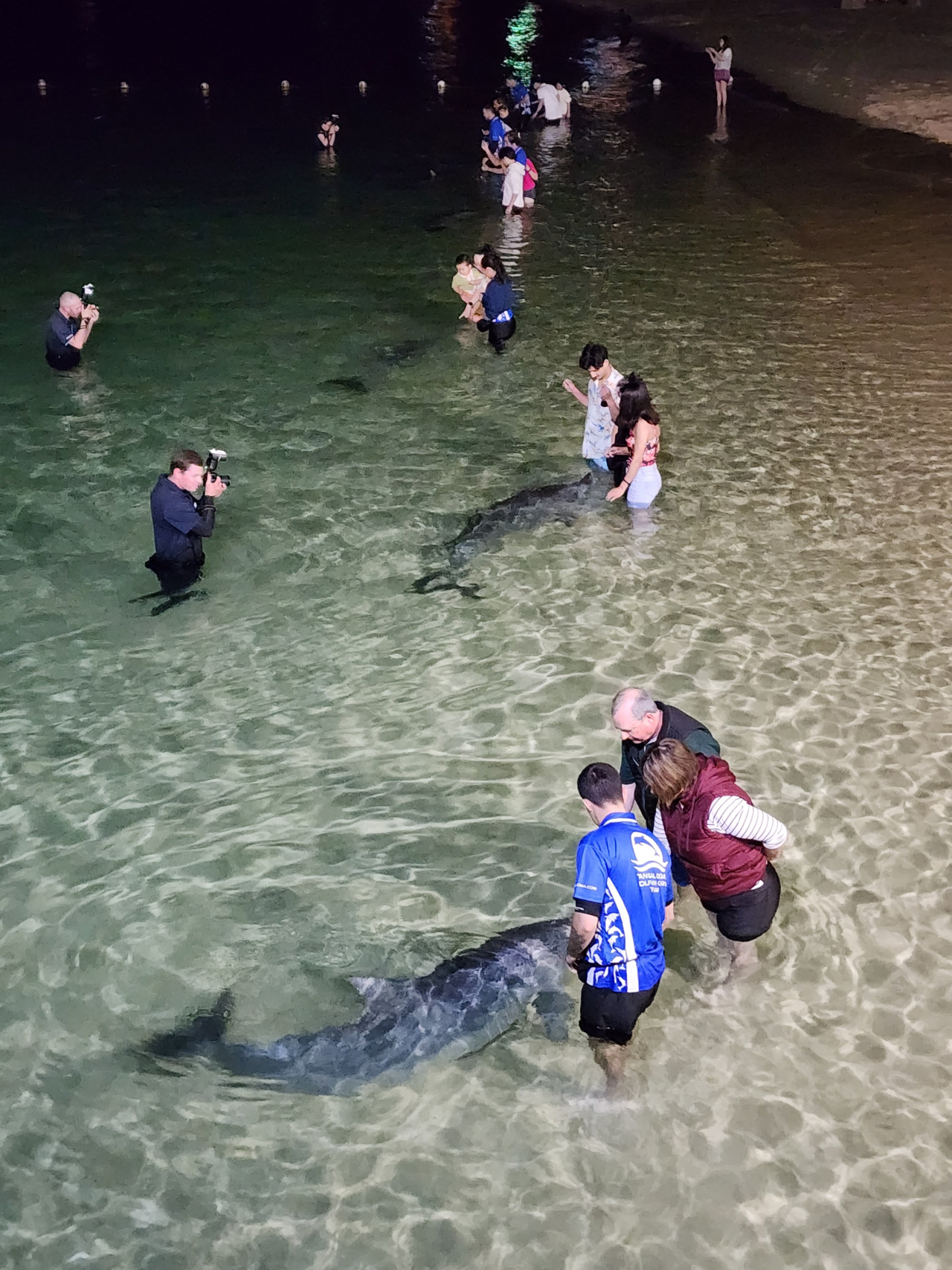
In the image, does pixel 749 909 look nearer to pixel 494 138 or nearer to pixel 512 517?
pixel 512 517

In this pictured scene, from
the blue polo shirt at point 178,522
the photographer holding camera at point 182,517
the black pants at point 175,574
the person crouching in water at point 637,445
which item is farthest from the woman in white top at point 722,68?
the black pants at point 175,574

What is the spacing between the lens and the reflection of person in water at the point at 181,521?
10.4m

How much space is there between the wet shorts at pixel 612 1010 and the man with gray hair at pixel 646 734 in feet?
2.81

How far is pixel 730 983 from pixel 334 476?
857cm

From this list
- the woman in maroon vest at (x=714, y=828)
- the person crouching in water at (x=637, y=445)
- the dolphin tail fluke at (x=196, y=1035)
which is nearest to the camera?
the woman in maroon vest at (x=714, y=828)

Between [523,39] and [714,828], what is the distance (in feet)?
166

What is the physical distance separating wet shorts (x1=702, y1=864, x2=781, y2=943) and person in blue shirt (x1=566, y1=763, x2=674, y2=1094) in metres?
0.50

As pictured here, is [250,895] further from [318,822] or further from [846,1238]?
[846,1238]

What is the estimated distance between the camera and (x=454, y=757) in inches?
353

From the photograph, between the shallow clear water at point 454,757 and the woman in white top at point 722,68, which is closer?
the shallow clear water at point 454,757

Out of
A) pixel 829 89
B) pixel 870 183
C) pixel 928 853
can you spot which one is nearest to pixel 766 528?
pixel 928 853

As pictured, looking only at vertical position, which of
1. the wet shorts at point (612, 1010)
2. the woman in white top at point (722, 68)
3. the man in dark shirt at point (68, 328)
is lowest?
the man in dark shirt at point (68, 328)

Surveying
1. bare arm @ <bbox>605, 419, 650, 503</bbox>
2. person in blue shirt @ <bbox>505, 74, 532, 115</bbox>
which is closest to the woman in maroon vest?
bare arm @ <bbox>605, 419, 650, 503</bbox>

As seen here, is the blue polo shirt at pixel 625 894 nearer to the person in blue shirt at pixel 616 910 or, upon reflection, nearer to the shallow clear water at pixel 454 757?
the person in blue shirt at pixel 616 910
